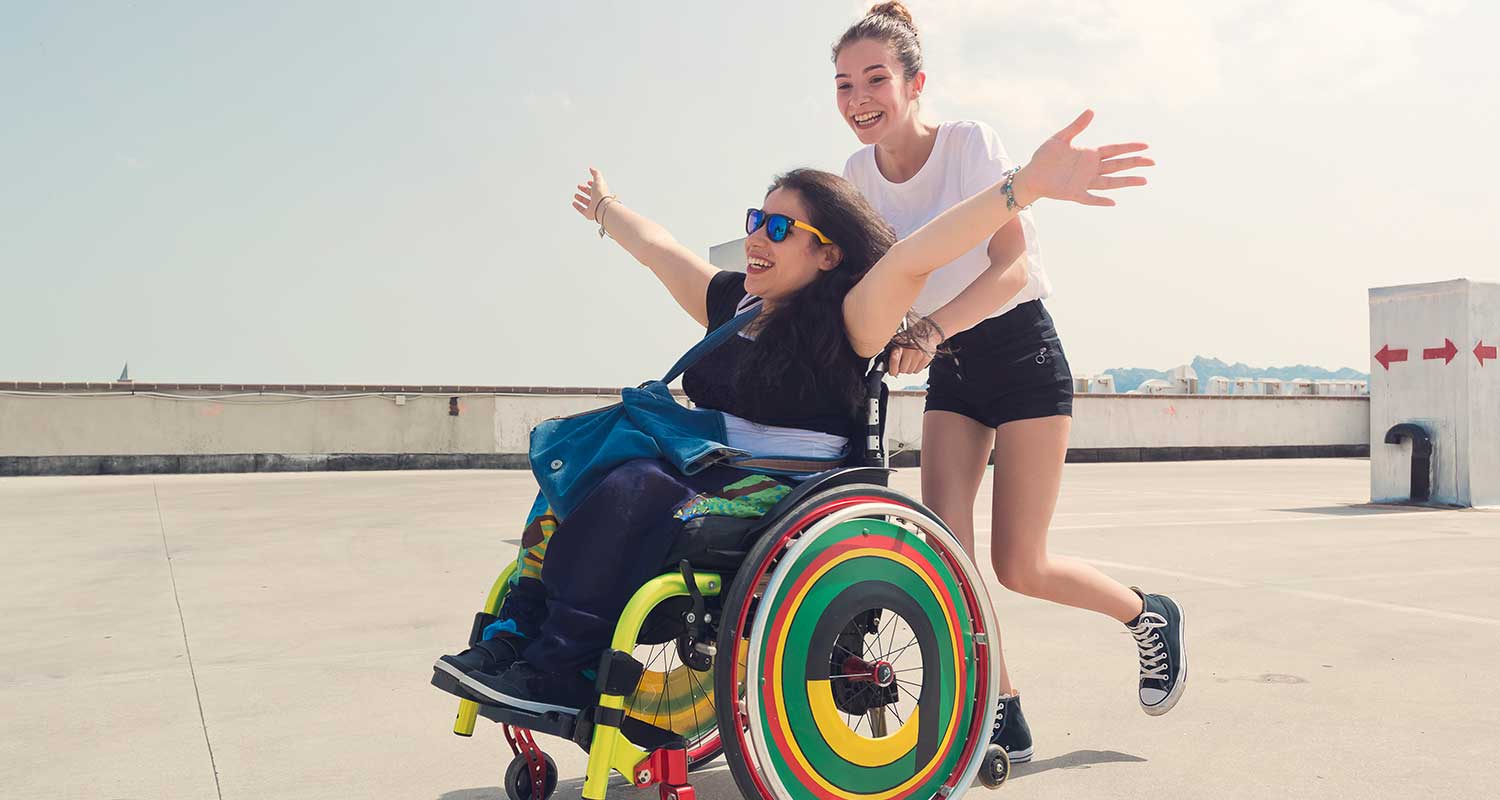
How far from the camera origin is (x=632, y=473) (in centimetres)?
198

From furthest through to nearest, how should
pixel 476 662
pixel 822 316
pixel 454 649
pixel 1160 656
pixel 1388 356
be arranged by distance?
pixel 1388 356 < pixel 454 649 < pixel 1160 656 < pixel 822 316 < pixel 476 662

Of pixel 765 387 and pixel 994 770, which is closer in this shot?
pixel 765 387

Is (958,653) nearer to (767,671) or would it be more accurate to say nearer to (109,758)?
(767,671)

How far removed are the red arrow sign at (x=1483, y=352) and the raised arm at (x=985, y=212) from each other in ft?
31.0

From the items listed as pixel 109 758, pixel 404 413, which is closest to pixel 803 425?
pixel 109 758

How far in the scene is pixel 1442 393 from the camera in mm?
9906

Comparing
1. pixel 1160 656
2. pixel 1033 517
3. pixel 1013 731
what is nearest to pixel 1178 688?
pixel 1160 656

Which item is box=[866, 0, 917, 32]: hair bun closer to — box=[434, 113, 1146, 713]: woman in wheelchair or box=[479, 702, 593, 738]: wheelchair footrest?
box=[434, 113, 1146, 713]: woman in wheelchair

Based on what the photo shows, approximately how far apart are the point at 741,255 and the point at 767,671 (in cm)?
467

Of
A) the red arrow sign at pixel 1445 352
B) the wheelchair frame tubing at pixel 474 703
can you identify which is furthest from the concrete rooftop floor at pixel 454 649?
the red arrow sign at pixel 1445 352

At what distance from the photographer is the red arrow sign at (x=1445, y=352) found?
982 cm

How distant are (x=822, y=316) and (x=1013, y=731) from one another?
1.04m

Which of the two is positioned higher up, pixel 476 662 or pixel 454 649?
pixel 476 662

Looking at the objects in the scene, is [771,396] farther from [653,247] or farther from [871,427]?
[653,247]
